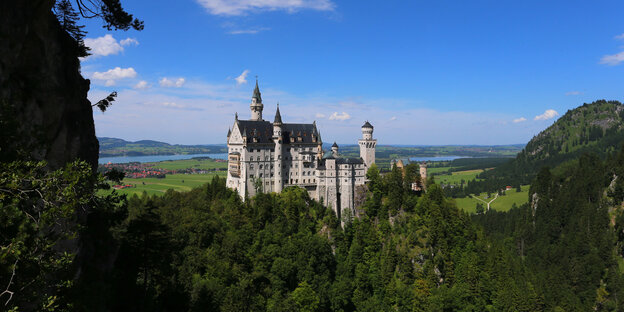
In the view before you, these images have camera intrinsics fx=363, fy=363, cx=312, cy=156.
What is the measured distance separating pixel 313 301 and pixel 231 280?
14215 millimetres

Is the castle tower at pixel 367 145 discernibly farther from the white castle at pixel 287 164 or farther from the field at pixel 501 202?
the field at pixel 501 202

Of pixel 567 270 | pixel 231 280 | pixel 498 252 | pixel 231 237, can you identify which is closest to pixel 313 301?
pixel 231 280

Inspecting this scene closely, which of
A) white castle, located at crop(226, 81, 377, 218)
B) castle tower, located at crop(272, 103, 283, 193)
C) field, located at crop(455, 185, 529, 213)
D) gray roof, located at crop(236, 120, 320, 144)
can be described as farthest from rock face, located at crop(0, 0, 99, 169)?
field, located at crop(455, 185, 529, 213)

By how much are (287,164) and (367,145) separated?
20230 mm

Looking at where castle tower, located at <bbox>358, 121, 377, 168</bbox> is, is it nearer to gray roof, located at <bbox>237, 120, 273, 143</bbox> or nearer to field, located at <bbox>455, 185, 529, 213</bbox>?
gray roof, located at <bbox>237, 120, 273, 143</bbox>

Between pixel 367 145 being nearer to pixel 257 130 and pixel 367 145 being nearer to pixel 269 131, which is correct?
pixel 269 131

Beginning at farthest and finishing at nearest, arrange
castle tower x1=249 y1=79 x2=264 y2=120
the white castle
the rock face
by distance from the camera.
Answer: castle tower x1=249 y1=79 x2=264 y2=120, the white castle, the rock face

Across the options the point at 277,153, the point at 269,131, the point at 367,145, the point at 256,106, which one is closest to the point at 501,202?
the point at 367,145

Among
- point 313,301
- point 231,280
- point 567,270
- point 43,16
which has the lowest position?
point 567,270

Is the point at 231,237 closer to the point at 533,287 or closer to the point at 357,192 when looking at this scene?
the point at 357,192

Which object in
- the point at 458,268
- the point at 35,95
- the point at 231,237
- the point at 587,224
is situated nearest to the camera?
the point at 35,95

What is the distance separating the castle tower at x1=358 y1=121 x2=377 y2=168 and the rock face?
67684 millimetres

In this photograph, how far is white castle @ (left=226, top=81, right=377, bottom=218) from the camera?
269 feet

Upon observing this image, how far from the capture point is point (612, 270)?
93.6m
